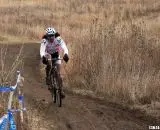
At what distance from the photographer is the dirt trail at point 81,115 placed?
9516 millimetres

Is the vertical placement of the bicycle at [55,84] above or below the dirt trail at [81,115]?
above

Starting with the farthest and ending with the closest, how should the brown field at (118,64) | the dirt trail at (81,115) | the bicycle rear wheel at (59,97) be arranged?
the brown field at (118,64) < the bicycle rear wheel at (59,97) < the dirt trail at (81,115)

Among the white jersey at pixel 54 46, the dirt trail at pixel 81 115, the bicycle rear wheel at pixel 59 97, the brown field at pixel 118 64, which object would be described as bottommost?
the dirt trail at pixel 81 115

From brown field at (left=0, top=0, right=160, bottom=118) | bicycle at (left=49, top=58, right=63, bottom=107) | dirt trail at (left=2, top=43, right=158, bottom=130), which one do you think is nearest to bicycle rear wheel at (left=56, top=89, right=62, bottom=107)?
bicycle at (left=49, top=58, right=63, bottom=107)

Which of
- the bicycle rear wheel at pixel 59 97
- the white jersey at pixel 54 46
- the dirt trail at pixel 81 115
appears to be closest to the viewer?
the dirt trail at pixel 81 115

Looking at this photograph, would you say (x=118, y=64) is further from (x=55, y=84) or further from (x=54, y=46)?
(x=55, y=84)

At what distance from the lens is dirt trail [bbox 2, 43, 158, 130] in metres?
9.52

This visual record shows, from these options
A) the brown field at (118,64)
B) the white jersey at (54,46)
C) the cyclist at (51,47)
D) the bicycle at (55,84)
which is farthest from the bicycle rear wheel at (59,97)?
the brown field at (118,64)

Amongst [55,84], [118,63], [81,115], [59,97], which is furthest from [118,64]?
[81,115]

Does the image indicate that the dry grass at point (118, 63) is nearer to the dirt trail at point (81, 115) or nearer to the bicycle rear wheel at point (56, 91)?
the dirt trail at point (81, 115)

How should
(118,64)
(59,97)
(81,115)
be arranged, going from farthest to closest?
(118,64)
(59,97)
(81,115)

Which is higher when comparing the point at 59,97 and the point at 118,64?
the point at 118,64

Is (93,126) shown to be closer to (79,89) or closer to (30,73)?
(79,89)

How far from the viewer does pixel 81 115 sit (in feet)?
34.1
